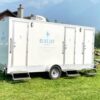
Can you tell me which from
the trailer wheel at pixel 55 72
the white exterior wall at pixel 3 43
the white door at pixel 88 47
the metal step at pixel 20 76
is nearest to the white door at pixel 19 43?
the white exterior wall at pixel 3 43

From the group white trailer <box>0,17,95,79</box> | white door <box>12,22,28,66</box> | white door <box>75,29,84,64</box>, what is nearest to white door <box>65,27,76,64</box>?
white trailer <box>0,17,95,79</box>

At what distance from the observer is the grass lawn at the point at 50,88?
1046 cm

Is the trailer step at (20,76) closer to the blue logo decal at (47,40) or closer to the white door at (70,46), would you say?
the blue logo decal at (47,40)

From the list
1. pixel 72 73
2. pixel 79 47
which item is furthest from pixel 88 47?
pixel 72 73

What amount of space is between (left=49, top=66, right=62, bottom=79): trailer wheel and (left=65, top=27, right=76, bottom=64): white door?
662mm

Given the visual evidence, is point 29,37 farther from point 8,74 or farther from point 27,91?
point 27,91

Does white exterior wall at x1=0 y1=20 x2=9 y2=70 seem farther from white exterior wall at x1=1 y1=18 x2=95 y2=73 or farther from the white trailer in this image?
white exterior wall at x1=1 y1=18 x2=95 y2=73

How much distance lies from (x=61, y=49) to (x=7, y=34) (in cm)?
307

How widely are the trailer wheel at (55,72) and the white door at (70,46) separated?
0.66m

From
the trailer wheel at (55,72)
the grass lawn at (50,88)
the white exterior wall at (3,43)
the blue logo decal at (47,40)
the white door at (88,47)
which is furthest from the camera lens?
the white door at (88,47)

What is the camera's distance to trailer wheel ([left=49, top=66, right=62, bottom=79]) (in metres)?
14.1

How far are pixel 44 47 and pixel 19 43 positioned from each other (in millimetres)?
1417

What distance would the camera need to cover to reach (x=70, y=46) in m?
14.9

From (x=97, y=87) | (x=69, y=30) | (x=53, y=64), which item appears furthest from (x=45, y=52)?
(x=97, y=87)
